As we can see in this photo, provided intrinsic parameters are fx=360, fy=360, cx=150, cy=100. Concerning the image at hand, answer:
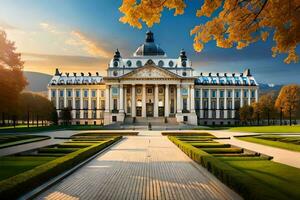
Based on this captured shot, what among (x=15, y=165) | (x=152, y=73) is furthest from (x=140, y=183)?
(x=152, y=73)

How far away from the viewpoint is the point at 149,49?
116500 millimetres

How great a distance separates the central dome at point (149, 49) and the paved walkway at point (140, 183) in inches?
3758

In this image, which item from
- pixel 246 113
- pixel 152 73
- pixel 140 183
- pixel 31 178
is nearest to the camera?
pixel 31 178

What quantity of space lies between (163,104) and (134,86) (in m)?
10.8

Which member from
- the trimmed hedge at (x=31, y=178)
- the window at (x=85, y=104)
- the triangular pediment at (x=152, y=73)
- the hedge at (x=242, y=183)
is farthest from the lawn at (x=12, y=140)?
the window at (x=85, y=104)

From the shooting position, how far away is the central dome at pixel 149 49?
116 meters

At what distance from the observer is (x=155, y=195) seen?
12.9 m

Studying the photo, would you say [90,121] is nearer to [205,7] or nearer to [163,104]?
[163,104]

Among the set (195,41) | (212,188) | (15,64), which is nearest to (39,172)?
(212,188)

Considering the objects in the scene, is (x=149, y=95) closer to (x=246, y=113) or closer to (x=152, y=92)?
(x=152, y=92)

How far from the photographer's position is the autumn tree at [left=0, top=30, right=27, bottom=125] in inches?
1796

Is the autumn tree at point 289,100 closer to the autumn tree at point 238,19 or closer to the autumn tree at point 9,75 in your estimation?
the autumn tree at point 9,75

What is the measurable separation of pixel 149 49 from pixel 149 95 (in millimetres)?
15700

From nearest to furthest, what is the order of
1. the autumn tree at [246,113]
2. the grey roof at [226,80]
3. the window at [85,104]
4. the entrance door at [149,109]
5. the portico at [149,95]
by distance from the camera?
the portico at [149,95], the autumn tree at [246,113], the entrance door at [149,109], the window at [85,104], the grey roof at [226,80]
